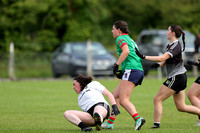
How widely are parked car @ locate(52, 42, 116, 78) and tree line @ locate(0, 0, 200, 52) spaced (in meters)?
5.23

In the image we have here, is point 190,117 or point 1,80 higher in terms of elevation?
point 190,117

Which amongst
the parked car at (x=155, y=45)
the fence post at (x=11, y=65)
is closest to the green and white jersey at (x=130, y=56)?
the parked car at (x=155, y=45)

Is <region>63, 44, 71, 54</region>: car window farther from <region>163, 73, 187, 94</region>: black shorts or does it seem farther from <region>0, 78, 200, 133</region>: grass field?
<region>163, 73, 187, 94</region>: black shorts

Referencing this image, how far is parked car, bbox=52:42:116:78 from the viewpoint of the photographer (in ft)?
78.5

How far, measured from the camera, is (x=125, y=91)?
8312 mm

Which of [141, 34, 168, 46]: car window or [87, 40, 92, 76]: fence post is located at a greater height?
[141, 34, 168, 46]: car window

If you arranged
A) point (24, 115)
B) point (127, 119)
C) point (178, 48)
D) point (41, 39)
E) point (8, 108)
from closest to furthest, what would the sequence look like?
point (178, 48), point (127, 119), point (24, 115), point (8, 108), point (41, 39)

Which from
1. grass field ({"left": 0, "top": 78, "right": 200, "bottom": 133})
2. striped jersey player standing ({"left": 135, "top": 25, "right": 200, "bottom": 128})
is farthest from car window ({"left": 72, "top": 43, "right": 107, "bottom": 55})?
striped jersey player standing ({"left": 135, "top": 25, "right": 200, "bottom": 128})

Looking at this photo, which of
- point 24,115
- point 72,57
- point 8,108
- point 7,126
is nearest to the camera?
point 7,126

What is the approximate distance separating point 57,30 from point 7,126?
87.9 ft

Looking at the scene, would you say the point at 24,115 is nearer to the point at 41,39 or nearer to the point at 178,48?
the point at 178,48

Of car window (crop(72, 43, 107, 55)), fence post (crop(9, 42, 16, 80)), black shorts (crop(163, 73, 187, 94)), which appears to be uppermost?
black shorts (crop(163, 73, 187, 94))

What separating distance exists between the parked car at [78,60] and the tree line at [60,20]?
523cm

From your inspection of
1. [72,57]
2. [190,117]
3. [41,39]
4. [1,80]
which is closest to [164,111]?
[190,117]
